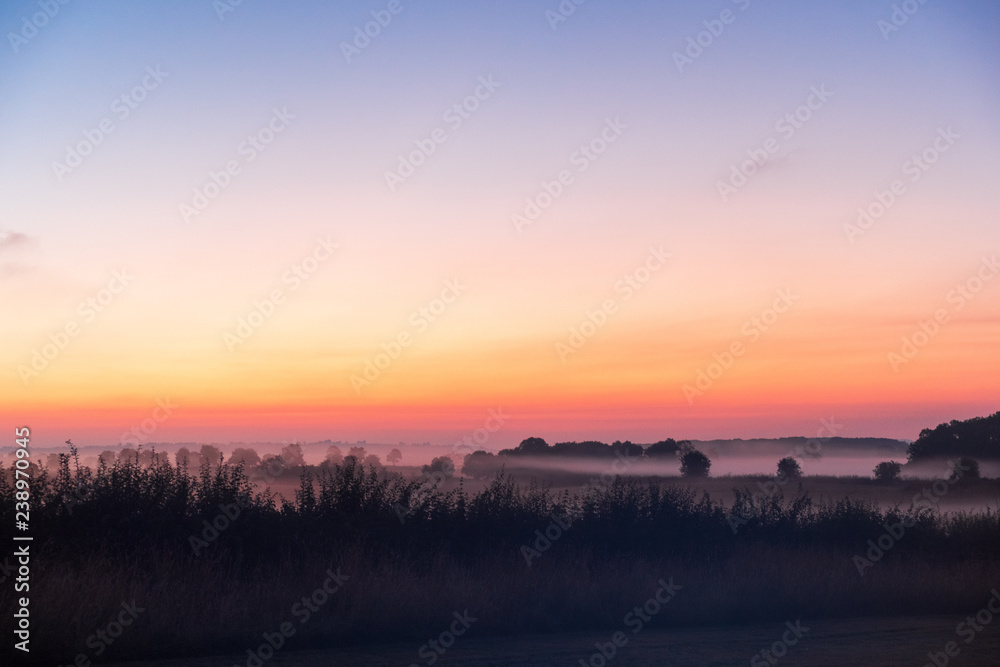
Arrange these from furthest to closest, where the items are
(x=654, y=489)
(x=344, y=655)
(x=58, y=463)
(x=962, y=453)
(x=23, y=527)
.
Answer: (x=962, y=453)
(x=654, y=489)
(x=58, y=463)
(x=23, y=527)
(x=344, y=655)

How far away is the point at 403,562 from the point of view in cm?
1541

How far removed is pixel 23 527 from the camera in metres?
13.8

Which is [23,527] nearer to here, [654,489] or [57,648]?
[57,648]

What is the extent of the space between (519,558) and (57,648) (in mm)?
8893

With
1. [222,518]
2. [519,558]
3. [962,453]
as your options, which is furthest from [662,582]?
[962,453]

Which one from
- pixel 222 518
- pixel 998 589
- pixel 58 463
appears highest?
pixel 58 463

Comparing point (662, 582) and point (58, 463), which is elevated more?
point (58, 463)
